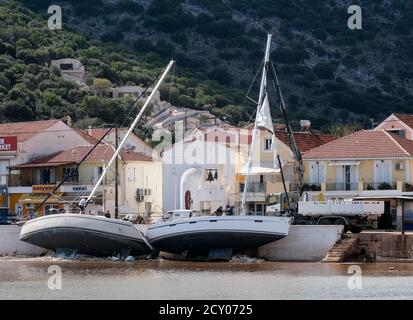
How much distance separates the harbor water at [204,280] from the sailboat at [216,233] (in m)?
1.17

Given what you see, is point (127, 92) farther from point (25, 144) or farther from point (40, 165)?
point (40, 165)

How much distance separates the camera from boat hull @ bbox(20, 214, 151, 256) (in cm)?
6800

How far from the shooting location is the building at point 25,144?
8881 centimetres

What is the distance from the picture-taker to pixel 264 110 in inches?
2881

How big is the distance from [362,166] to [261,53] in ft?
336

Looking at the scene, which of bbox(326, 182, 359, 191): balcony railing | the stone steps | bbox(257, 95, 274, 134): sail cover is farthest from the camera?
bbox(326, 182, 359, 191): balcony railing

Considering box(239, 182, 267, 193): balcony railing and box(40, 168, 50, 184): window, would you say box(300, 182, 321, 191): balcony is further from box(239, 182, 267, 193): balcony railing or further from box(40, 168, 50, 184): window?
box(40, 168, 50, 184): window

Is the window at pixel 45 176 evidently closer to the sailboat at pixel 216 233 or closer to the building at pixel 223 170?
the building at pixel 223 170

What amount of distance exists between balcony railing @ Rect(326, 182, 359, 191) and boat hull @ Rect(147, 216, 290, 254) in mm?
13958

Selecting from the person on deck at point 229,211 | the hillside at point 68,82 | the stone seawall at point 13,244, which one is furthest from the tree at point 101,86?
the person on deck at point 229,211

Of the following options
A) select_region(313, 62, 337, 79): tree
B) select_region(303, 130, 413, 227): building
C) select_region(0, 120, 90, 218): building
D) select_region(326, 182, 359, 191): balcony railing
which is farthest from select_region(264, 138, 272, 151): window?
select_region(313, 62, 337, 79): tree
